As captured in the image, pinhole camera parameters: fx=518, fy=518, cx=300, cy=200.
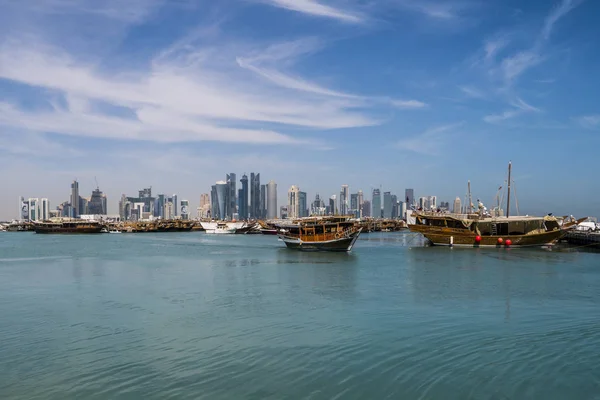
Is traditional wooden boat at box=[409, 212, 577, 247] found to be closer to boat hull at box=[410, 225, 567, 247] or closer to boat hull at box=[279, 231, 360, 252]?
boat hull at box=[410, 225, 567, 247]

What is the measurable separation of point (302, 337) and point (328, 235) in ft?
124

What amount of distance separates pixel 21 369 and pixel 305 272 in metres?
24.5

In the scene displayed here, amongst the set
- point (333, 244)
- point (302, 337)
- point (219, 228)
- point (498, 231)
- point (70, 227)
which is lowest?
point (302, 337)

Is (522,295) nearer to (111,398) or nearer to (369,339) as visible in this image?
(369,339)

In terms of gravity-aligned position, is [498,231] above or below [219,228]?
above

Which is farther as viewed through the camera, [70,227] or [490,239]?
[70,227]

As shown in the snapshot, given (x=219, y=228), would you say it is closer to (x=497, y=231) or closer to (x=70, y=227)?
(x=70, y=227)

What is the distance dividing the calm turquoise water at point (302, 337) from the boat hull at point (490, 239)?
83.6 feet

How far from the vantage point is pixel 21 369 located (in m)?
14.3

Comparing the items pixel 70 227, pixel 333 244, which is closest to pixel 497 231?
pixel 333 244

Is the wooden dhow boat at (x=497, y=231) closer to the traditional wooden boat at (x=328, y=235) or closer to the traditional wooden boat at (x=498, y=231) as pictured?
the traditional wooden boat at (x=498, y=231)

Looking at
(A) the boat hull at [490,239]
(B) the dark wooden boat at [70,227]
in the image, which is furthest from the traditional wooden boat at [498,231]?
(B) the dark wooden boat at [70,227]

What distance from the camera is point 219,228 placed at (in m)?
133

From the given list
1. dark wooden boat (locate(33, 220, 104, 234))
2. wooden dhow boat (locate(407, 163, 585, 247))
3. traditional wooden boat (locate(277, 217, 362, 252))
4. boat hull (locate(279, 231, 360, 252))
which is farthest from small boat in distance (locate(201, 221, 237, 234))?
wooden dhow boat (locate(407, 163, 585, 247))
